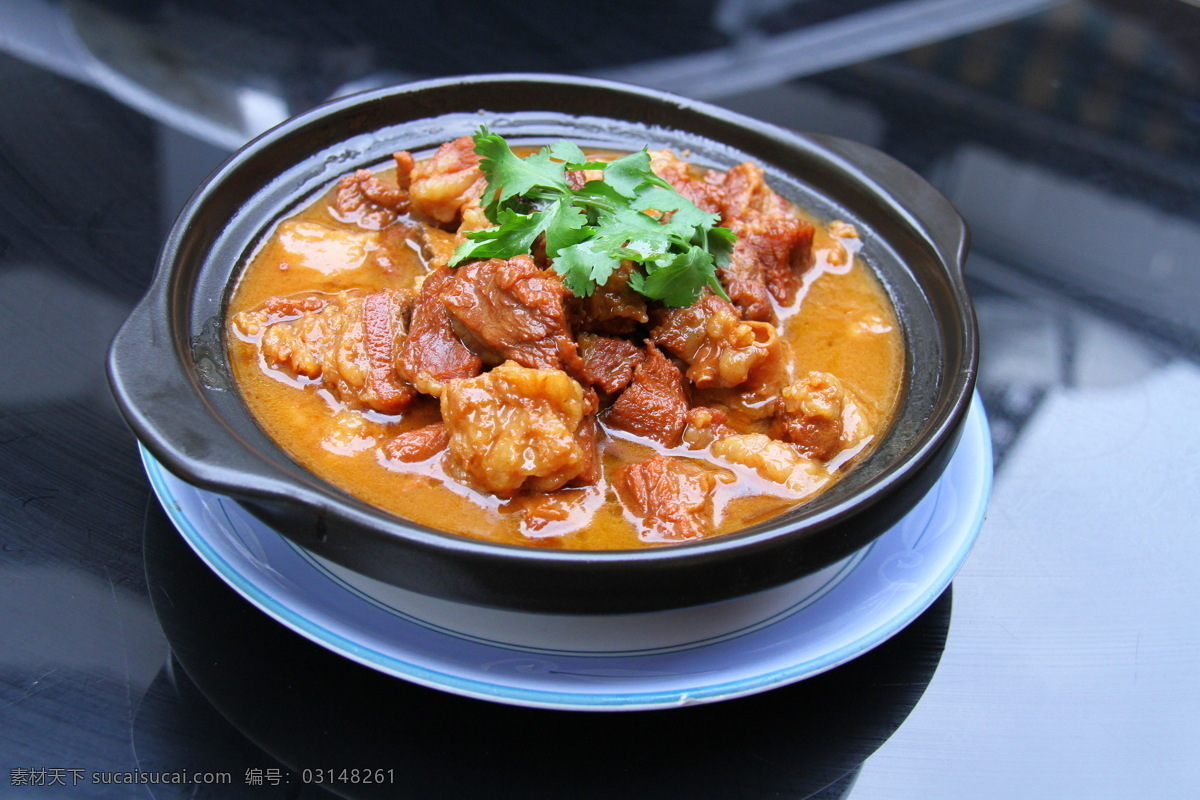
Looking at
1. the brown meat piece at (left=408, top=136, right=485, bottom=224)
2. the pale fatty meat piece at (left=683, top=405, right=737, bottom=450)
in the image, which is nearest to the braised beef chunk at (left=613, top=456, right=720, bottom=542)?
the pale fatty meat piece at (left=683, top=405, right=737, bottom=450)

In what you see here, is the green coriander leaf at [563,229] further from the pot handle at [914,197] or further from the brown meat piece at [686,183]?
the pot handle at [914,197]

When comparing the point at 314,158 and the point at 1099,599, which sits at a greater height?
the point at 314,158

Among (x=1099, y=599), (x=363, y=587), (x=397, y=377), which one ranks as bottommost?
(x=1099, y=599)

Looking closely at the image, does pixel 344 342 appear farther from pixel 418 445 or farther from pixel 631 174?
pixel 631 174

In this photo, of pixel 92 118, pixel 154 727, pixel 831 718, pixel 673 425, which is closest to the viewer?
pixel 154 727

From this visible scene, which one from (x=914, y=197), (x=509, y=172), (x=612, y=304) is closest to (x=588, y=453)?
(x=612, y=304)

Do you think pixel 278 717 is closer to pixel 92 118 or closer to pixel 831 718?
pixel 831 718

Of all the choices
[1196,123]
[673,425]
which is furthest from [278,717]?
[1196,123]

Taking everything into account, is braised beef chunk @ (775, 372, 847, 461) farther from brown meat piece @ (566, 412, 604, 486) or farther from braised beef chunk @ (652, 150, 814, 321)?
brown meat piece @ (566, 412, 604, 486)
